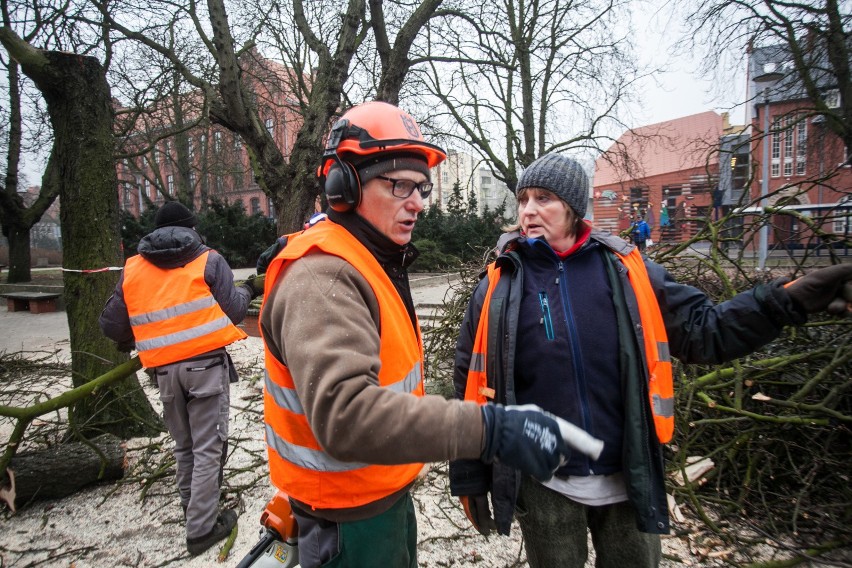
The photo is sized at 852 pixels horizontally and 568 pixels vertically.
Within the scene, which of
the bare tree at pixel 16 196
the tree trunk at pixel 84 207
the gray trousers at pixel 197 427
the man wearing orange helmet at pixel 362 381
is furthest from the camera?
the bare tree at pixel 16 196

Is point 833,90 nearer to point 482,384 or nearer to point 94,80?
point 482,384

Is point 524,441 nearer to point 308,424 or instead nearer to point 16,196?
point 308,424

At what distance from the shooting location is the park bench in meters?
11.5

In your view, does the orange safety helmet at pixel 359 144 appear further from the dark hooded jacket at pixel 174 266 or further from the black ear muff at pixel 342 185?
the dark hooded jacket at pixel 174 266

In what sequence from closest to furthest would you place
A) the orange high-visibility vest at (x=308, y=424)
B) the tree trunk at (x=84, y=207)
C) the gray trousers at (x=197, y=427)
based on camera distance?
the orange high-visibility vest at (x=308, y=424)
the gray trousers at (x=197, y=427)
the tree trunk at (x=84, y=207)

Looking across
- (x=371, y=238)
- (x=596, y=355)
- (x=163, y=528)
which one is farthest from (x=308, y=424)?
(x=163, y=528)

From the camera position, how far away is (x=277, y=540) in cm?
166

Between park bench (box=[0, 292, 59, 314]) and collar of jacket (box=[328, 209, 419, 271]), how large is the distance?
13.3 m

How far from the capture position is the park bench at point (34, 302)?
1148 cm

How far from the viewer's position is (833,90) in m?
9.07

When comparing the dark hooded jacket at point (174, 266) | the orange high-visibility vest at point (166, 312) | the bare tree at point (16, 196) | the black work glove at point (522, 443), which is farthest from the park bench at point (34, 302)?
the black work glove at point (522, 443)

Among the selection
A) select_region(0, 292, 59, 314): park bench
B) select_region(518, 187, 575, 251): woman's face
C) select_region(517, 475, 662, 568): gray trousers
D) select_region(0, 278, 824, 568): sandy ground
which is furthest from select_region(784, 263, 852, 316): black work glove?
select_region(0, 292, 59, 314): park bench

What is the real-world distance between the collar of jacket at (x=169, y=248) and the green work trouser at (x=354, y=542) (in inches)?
79.8

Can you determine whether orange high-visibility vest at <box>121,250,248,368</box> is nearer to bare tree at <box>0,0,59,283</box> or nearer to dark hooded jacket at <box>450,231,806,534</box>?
dark hooded jacket at <box>450,231,806,534</box>
